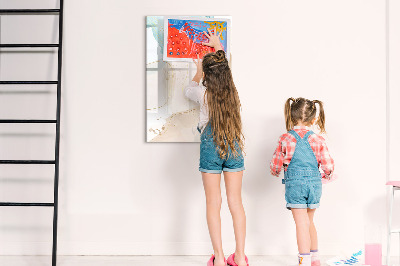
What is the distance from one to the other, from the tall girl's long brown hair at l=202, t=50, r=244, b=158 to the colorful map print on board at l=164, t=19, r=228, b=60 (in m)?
0.45

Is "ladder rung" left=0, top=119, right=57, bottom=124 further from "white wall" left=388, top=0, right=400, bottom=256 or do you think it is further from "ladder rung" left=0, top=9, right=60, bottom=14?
"white wall" left=388, top=0, right=400, bottom=256

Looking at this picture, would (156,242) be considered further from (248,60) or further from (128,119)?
(248,60)

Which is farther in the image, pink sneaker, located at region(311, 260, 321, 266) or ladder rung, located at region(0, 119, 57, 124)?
ladder rung, located at region(0, 119, 57, 124)

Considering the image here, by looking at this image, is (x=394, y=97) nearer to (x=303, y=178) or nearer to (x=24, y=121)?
(x=303, y=178)

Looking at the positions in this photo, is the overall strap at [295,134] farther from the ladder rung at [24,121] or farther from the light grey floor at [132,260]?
the ladder rung at [24,121]

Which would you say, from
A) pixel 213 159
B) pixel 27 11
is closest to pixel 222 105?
pixel 213 159

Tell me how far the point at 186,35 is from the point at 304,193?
53.8 inches

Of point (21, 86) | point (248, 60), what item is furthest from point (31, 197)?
point (248, 60)

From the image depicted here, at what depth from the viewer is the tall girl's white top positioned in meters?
2.96

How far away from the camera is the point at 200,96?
309cm

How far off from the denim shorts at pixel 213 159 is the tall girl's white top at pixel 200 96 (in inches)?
3.3

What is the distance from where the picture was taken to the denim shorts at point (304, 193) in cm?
284

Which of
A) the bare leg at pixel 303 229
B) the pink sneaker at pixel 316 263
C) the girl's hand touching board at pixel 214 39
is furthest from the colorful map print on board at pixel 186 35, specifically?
the pink sneaker at pixel 316 263

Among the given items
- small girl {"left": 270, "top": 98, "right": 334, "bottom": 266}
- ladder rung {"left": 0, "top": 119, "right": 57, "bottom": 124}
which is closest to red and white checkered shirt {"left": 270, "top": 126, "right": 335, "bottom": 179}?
small girl {"left": 270, "top": 98, "right": 334, "bottom": 266}
